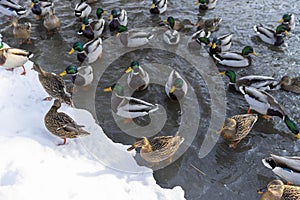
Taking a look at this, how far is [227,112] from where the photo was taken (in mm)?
6523

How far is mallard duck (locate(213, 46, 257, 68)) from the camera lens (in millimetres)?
7621

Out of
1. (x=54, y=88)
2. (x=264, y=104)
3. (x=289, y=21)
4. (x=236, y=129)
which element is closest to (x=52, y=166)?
(x=54, y=88)

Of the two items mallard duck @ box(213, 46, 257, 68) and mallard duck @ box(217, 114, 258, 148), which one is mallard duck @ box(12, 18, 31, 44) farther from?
mallard duck @ box(217, 114, 258, 148)

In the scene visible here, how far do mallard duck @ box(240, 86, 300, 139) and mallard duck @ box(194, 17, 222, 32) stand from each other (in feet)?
8.86

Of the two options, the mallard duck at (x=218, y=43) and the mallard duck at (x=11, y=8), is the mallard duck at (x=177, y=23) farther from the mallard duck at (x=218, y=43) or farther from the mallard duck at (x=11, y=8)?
the mallard duck at (x=11, y=8)

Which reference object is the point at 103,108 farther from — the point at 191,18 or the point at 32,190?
the point at 191,18

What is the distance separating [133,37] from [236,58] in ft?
7.96

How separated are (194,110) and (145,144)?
1808 mm

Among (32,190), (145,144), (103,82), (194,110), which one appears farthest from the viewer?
(103,82)

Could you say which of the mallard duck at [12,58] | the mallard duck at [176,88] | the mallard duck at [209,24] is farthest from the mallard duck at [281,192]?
the mallard duck at [209,24]

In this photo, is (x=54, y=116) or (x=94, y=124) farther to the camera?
(x=94, y=124)

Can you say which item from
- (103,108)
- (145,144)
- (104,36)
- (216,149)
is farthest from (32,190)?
(104,36)

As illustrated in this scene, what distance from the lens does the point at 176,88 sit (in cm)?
651

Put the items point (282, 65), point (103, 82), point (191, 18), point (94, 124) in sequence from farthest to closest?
point (191, 18) < point (282, 65) < point (103, 82) < point (94, 124)
